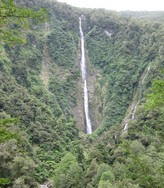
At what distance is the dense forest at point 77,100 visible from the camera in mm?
43469

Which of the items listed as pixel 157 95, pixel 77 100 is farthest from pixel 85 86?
pixel 157 95

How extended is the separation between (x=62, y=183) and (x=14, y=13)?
36.3m

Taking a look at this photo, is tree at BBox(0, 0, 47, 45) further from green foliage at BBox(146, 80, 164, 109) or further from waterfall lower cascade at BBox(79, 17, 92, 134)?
waterfall lower cascade at BBox(79, 17, 92, 134)

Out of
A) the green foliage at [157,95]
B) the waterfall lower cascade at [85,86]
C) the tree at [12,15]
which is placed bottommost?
the waterfall lower cascade at [85,86]

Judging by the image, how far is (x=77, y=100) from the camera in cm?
10262

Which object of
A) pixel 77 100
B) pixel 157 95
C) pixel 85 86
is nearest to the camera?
pixel 157 95

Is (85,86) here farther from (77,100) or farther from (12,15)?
(12,15)

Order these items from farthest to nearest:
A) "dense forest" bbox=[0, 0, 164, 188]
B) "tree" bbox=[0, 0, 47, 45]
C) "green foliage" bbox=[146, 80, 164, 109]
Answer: "dense forest" bbox=[0, 0, 164, 188] → "green foliage" bbox=[146, 80, 164, 109] → "tree" bbox=[0, 0, 47, 45]

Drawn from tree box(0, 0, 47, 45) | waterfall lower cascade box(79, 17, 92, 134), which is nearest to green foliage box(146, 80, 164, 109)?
tree box(0, 0, 47, 45)

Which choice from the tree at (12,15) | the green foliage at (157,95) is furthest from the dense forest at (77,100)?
the tree at (12,15)

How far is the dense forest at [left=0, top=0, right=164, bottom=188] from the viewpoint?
1711 inches

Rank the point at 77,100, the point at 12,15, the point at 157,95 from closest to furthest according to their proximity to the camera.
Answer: the point at 12,15
the point at 157,95
the point at 77,100

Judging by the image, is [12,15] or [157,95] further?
[157,95]

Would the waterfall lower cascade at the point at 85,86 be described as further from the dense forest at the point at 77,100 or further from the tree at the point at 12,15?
the tree at the point at 12,15
